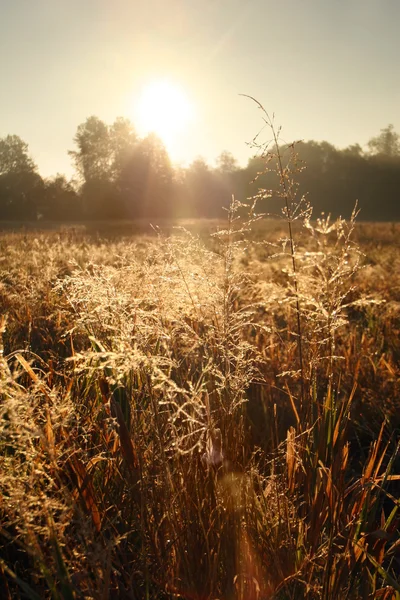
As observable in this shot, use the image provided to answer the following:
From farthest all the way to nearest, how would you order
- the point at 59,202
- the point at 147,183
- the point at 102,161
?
the point at 102,161 < the point at 147,183 < the point at 59,202

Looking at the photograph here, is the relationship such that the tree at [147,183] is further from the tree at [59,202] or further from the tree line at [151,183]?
the tree at [59,202]

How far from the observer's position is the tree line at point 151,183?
53.2 meters

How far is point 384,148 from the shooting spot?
8912 cm

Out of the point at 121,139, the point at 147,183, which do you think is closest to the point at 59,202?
the point at 147,183

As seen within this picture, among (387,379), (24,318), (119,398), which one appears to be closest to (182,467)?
(119,398)

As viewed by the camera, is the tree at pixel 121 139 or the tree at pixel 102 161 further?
the tree at pixel 121 139

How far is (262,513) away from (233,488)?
0.49 ft

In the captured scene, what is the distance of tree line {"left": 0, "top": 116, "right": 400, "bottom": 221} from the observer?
5322 cm

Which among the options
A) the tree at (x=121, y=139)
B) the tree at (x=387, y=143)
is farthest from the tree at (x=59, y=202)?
the tree at (x=387, y=143)

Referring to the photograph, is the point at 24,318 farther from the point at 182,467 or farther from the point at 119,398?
the point at 182,467

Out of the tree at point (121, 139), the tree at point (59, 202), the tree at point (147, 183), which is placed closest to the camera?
the tree at point (59, 202)

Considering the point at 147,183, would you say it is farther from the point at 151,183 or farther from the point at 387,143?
the point at 387,143

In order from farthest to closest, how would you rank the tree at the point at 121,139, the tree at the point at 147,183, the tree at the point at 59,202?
1. the tree at the point at 121,139
2. the tree at the point at 147,183
3. the tree at the point at 59,202

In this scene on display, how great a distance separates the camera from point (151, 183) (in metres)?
56.5
